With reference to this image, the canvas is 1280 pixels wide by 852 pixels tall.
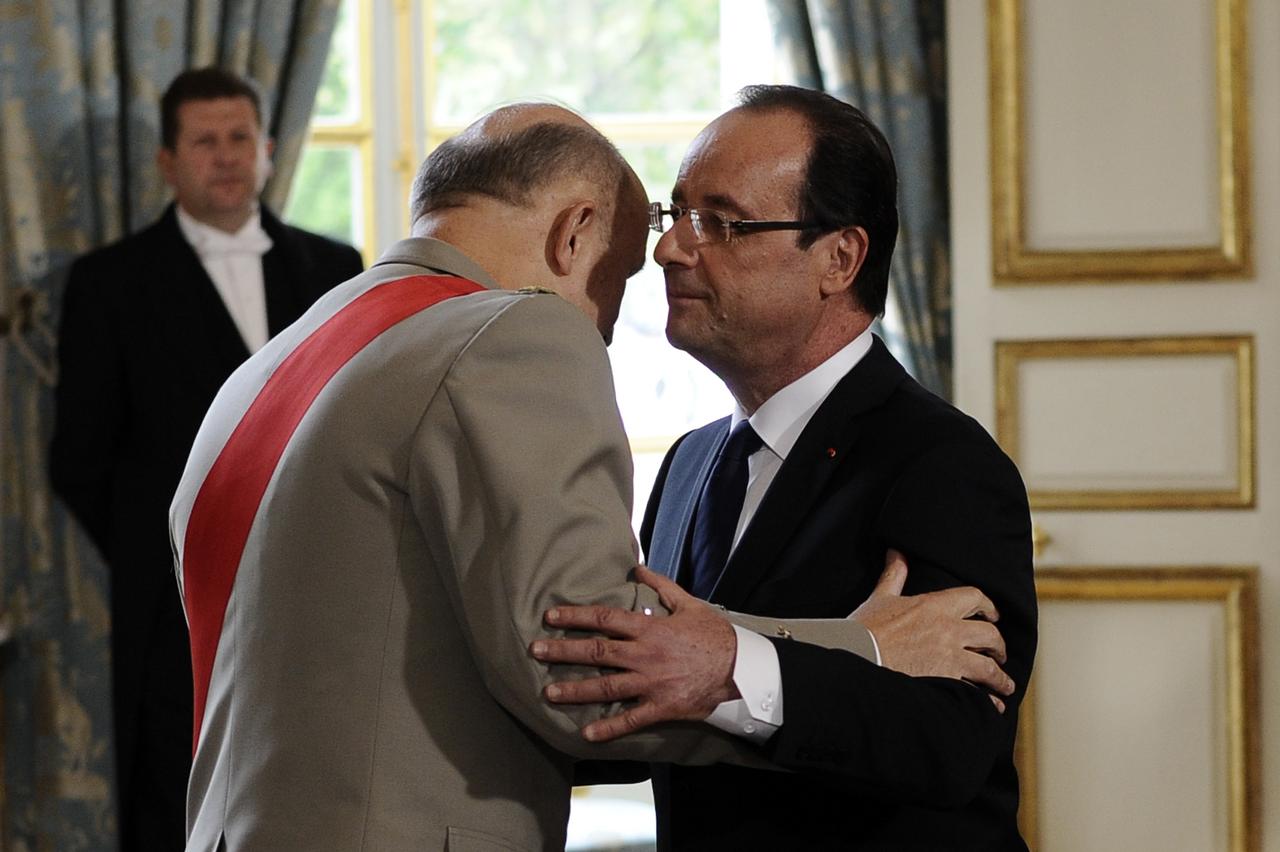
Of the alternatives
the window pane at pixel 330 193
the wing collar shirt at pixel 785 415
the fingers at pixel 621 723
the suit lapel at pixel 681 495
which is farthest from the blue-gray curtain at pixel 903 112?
the fingers at pixel 621 723

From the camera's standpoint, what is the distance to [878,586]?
5.05 ft

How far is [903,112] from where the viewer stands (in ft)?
13.2

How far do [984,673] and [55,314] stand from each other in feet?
9.60

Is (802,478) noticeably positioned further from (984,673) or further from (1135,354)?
(1135,354)

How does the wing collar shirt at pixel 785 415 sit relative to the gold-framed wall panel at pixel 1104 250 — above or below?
below

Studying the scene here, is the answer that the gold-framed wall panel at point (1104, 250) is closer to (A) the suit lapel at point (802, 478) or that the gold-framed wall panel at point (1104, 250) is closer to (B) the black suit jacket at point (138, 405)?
(B) the black suit jacket at point (138, 405)

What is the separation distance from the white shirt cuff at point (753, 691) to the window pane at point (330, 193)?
320 cm

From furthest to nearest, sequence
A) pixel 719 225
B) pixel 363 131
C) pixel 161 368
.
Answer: pixel 363 131 < pixel 161 368 < pixel 719 225

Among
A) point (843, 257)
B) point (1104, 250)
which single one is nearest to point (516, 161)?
point (843, 257)

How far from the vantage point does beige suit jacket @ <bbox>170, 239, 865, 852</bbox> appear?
133cm

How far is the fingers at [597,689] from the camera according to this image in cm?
133

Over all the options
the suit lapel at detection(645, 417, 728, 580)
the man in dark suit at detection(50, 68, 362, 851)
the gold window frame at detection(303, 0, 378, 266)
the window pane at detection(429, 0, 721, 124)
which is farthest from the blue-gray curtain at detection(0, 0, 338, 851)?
the suit lapel at detection(645, 417, 728, 580)

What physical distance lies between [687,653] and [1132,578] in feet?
8.55

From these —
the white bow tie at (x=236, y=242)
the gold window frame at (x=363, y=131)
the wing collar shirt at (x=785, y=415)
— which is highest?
the gold window frame at (x=363, y=131)
